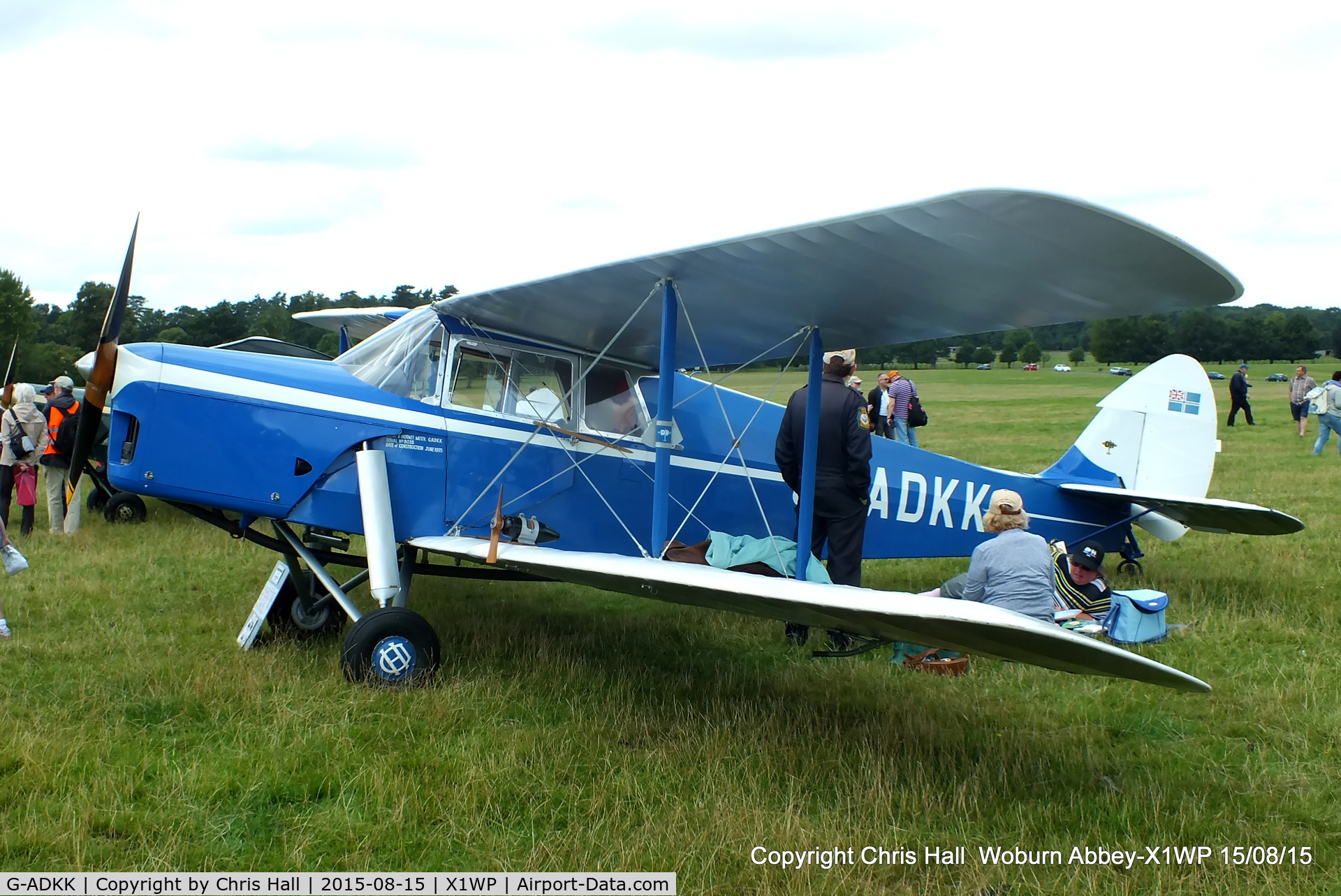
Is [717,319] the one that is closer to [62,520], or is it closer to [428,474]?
[428,474]

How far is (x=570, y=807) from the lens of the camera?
3.28 m

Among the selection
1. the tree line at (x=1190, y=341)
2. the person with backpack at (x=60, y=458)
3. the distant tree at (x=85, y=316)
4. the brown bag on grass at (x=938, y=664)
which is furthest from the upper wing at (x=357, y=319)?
the distant tree at (x=85, y=316)

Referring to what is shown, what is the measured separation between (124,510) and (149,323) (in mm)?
41041

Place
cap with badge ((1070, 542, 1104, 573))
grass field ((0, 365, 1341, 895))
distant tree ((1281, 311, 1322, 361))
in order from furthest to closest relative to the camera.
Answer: distant tree ((1281, 311, 1322, 361)), cap with badge ((1070, 542, 1104, 573)), grass field ((0, 365, 1341, 895))

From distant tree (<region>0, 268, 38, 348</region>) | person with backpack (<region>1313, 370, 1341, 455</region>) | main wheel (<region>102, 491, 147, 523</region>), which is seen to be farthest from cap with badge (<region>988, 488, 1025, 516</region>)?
distant tree (<region>0, 268, 38, 348</region>)

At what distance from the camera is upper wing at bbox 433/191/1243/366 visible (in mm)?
3307

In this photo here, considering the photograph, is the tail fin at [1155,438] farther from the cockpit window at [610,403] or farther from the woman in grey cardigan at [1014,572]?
the cockpit window at [610,403]

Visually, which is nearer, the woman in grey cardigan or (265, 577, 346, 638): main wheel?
the woman in grey cardigan

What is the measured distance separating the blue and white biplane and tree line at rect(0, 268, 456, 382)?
67.3 feet

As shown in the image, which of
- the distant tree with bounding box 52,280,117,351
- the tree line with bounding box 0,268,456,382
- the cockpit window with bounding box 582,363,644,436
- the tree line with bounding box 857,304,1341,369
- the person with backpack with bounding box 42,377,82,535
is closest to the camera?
the cockpit window with bounding box 582,363,644,436

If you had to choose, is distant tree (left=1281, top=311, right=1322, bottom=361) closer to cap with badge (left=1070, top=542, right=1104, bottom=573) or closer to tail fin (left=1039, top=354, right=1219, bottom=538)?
tail fin (left=1039, top=354, right=1219, bottom=538)

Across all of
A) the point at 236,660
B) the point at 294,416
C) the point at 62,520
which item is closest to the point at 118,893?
the point at 236,660

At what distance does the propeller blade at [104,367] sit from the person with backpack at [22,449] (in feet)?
15.2

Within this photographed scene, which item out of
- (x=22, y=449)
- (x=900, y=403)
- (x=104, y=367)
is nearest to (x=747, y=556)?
(x=104, y=367)
